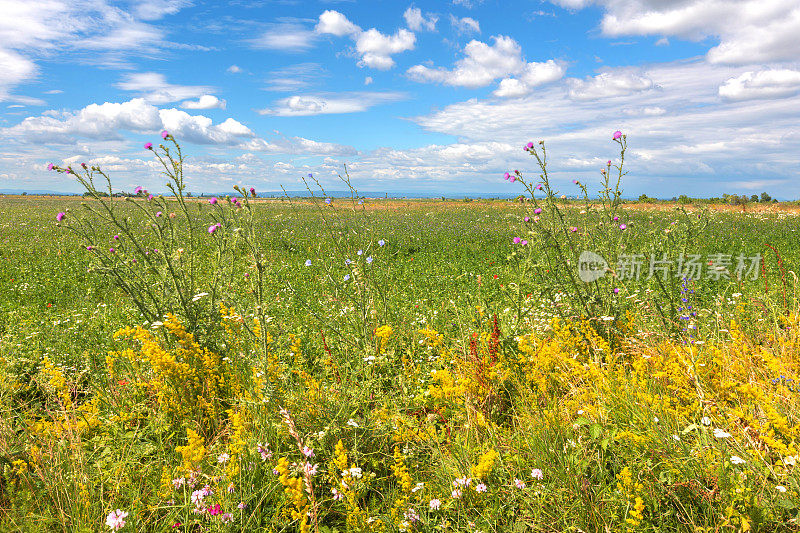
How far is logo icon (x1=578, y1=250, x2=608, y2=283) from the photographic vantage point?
4.31 m

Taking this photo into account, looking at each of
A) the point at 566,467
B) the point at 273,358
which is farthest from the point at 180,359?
the point at 566,467

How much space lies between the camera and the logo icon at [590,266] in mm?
4312

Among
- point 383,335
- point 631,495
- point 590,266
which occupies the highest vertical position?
point 590,266

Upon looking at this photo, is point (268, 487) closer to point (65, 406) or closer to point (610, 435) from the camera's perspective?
point (610, 435)

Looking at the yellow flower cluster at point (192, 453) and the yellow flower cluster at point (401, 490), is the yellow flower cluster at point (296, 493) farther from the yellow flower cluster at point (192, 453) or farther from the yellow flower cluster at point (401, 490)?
the yellow flower cluster at point (192, 453)

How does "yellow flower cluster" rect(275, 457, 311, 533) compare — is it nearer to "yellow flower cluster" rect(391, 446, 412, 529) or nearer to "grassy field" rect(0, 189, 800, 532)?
"grassy field" rect(0, 189, 800, 532)

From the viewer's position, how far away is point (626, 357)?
3.72 m

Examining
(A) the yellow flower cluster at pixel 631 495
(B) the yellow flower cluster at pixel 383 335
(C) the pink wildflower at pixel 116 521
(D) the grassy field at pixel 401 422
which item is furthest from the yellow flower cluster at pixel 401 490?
(C) the pink wildflower at pixel 116 521

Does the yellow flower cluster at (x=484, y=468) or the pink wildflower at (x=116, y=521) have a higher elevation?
the yellow flower cluster at (x=484, y=468)

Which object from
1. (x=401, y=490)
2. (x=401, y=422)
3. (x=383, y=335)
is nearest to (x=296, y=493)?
(x=401, y=490)

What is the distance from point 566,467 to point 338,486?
49.4 inches

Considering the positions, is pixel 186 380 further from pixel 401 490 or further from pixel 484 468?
pixel 484 468

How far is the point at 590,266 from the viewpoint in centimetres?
445

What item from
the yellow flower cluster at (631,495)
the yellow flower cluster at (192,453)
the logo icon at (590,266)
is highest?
the logo icon at (590,266)
